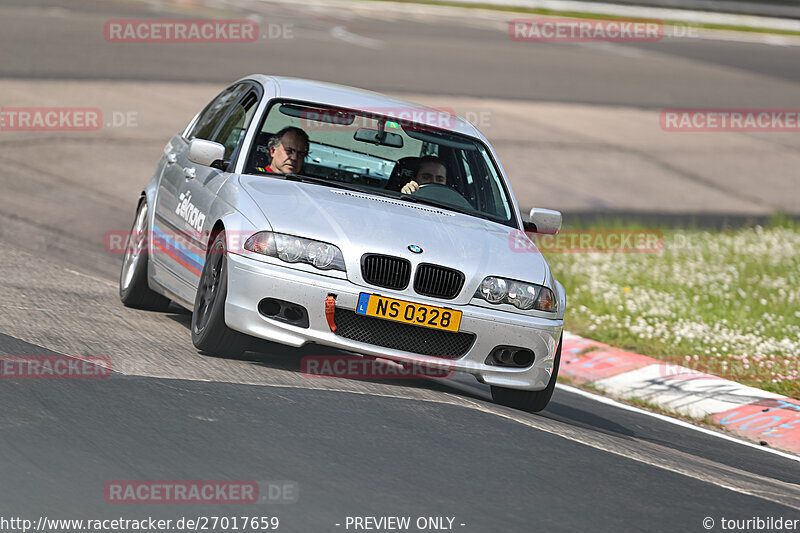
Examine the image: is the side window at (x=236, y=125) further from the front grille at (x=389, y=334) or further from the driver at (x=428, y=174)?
the front grille at (x=389, y=334)

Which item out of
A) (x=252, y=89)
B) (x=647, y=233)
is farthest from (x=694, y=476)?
(x=647, y=233)

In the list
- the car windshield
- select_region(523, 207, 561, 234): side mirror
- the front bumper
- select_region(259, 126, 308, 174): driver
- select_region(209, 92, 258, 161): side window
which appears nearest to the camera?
the front bumper

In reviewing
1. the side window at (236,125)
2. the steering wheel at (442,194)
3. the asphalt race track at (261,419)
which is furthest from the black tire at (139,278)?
the steering wheel at (442,194)

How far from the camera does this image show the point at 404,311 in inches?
267

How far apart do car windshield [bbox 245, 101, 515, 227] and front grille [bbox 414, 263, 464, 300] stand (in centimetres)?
108

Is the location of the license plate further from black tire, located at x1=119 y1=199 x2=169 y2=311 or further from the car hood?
black tire, located at x1=119 y1=199 x2=169 y2=311

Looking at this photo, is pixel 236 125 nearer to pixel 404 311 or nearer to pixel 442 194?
pixel 442 194

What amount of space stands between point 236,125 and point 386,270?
2.11 m

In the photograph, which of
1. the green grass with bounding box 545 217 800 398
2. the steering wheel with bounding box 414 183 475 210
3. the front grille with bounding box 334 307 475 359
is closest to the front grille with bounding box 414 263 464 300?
the front grille with bounding box 334 307 475 359

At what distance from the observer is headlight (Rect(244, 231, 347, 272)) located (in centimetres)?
678

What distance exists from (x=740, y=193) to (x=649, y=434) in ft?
40.7

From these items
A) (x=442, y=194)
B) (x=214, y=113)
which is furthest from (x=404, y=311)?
(x=214, y=113)

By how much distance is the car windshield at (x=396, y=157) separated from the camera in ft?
26.6

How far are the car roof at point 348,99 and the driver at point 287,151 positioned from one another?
272mm
